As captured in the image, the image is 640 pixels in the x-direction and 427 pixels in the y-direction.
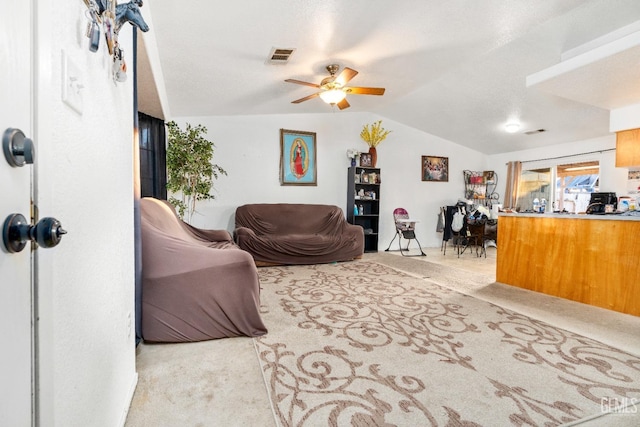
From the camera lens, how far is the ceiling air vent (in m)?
3.13

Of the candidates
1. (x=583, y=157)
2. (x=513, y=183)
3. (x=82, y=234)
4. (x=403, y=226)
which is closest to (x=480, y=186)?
(x=513, y=183)

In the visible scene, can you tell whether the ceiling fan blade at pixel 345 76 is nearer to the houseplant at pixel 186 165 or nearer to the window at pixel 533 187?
the houseplant at pixel 186 165

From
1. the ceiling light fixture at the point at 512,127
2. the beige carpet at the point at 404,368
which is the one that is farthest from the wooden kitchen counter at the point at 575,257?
the ceiling light fixture at the point at 512,127

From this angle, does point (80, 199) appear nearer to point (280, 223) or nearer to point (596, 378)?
point (596, 378)

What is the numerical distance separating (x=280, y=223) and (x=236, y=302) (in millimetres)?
3202

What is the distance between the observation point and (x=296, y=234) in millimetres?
5227

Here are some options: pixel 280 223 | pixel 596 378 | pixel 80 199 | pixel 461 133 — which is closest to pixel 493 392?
pixel 596 378

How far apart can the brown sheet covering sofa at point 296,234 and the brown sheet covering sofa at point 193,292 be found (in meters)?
2.39

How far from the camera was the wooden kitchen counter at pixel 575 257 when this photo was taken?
2.73 meters

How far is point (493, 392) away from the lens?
1551 millimetres

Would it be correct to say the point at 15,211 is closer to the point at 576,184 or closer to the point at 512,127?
the point at 512,127

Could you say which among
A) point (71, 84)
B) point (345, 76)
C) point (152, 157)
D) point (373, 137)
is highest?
point (345, 76)

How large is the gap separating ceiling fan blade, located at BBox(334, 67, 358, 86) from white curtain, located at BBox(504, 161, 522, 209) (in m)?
5.08

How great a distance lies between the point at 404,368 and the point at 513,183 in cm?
639
